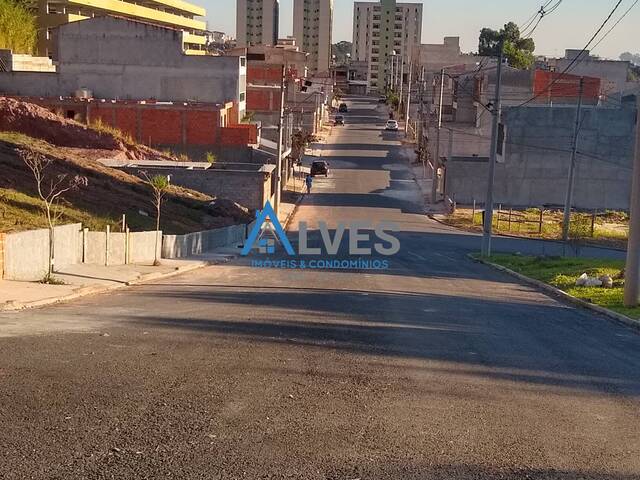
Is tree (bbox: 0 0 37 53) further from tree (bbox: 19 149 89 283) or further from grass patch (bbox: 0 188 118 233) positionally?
grass patch (bbox: 0 188 118 233)

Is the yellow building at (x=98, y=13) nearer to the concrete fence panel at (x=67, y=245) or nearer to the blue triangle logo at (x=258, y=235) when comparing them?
the blue triangle logo at (x=258, y=235)

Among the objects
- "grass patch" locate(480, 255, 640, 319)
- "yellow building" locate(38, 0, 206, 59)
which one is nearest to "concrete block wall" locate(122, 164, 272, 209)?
"grass patch" locate(480, 255, 640, 319)

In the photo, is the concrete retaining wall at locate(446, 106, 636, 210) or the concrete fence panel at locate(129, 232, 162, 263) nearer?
the concrete fence panel at locate(129, 232, 162, 263)

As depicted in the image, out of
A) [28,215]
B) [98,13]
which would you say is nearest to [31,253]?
[28,215]

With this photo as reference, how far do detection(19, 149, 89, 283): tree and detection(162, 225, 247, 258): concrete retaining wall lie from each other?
3781 mm

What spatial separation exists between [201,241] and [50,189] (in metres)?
5.88

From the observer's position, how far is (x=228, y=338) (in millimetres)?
13602

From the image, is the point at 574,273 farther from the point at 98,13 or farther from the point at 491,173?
the point at 98,13

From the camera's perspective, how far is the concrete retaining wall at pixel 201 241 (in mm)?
30781

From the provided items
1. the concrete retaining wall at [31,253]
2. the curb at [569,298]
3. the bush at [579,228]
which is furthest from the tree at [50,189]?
the bush at [579,228]

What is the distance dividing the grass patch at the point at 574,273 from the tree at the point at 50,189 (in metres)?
13.0

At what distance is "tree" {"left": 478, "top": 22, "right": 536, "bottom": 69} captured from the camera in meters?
134

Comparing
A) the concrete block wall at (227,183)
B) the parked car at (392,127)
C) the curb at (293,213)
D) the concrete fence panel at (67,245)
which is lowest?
the curb at (293,213)

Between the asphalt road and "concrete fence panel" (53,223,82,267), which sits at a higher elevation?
the asphalt road
